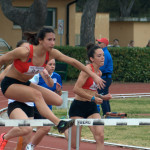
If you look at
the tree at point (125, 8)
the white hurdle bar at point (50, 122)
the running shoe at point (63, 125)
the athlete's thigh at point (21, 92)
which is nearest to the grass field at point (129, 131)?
A: the white hurdle bar at point (50, 122)

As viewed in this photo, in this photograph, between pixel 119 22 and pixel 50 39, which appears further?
pixel 119 22

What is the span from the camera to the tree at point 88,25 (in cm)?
2780

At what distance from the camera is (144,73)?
26344mm

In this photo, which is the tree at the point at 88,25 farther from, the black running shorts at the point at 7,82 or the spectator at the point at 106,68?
the black running shorts at the point at 7,82

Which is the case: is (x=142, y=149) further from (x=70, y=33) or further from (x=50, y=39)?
(x=70, y=33)

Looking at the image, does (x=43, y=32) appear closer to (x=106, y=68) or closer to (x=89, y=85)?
(x=89, y=85)

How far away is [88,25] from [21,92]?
21421mm

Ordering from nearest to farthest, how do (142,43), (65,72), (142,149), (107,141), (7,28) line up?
(142,149) → (107,141) → (65,72) → (7,28) → (142,43)

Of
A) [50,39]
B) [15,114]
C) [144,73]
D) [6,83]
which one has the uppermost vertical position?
[50,39]

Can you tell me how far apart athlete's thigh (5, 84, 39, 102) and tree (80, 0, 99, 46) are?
20.7 metres

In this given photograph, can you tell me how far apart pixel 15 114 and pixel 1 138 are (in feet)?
2.92

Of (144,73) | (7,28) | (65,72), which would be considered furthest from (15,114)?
(7,28)

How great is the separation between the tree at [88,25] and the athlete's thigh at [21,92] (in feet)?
67.8

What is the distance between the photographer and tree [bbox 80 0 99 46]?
91.2 feet
